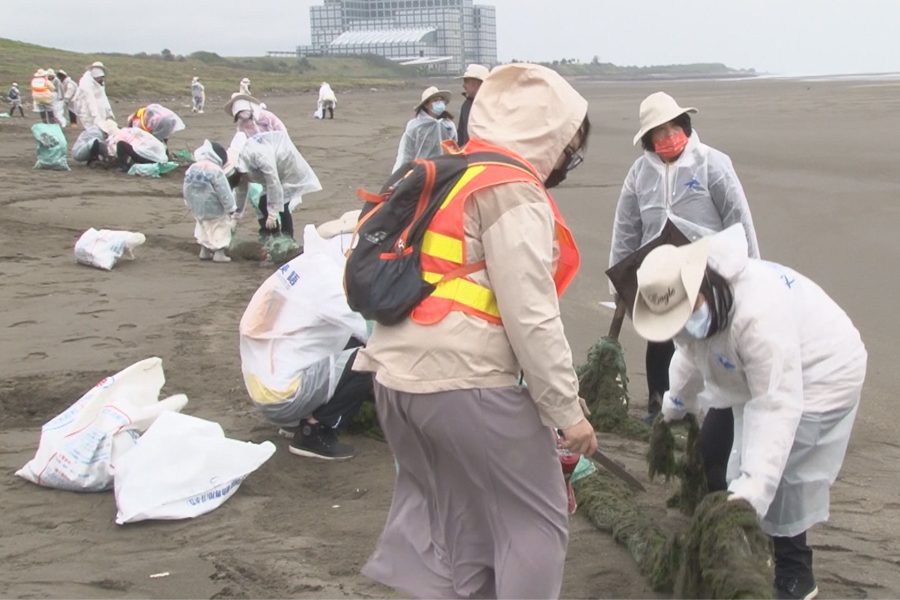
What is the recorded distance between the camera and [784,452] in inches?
110

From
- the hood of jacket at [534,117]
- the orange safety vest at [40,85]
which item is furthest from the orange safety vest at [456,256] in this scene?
the orange safety vest at [40,85]

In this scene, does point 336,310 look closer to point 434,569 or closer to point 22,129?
point 434,569

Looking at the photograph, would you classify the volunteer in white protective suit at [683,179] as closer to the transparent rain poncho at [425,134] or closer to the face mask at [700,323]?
the face mask at [700,323]

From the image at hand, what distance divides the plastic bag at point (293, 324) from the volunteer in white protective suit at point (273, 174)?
449 cm

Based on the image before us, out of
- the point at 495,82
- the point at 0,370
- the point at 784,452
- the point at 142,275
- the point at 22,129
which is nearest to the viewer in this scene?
the point at 495,82

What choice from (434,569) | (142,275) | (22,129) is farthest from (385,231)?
(22,129)

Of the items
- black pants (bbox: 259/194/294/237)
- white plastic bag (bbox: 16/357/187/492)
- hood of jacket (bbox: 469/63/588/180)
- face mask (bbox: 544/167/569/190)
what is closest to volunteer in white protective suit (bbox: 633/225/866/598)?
face mask (bbox: 544/167/569/190)

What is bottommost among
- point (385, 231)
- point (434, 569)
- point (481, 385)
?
point (434, 569)

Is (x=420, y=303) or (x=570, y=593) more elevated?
(x=420, y=303)

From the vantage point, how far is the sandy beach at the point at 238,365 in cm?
338

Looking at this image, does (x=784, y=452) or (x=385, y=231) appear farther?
(x=784, y=452)

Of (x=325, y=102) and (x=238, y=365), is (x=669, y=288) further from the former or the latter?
(x=325, y=102)

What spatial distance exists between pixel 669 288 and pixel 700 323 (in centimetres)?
16

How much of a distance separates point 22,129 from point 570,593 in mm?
19408
